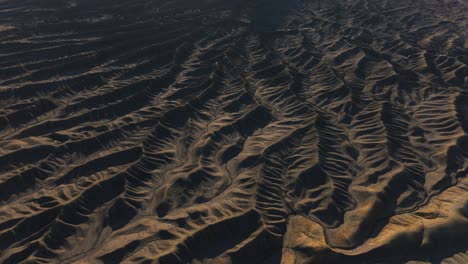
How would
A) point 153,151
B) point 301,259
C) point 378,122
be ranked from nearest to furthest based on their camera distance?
point 301,259 < point 153,151 < point 378,122

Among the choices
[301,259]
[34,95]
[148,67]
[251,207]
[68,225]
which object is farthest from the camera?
[148,67]

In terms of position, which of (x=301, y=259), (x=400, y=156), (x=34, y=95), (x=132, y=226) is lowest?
(x=400, y=156)

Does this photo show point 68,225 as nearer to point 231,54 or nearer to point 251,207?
point 251,207

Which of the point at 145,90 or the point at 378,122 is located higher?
the point at 145,90

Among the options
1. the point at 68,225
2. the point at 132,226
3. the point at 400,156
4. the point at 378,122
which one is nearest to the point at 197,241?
the point at 132,226

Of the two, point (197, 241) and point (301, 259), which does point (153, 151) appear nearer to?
point (197, 241)

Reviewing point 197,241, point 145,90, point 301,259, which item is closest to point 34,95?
point 145,90

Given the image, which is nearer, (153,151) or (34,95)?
(153,151)
